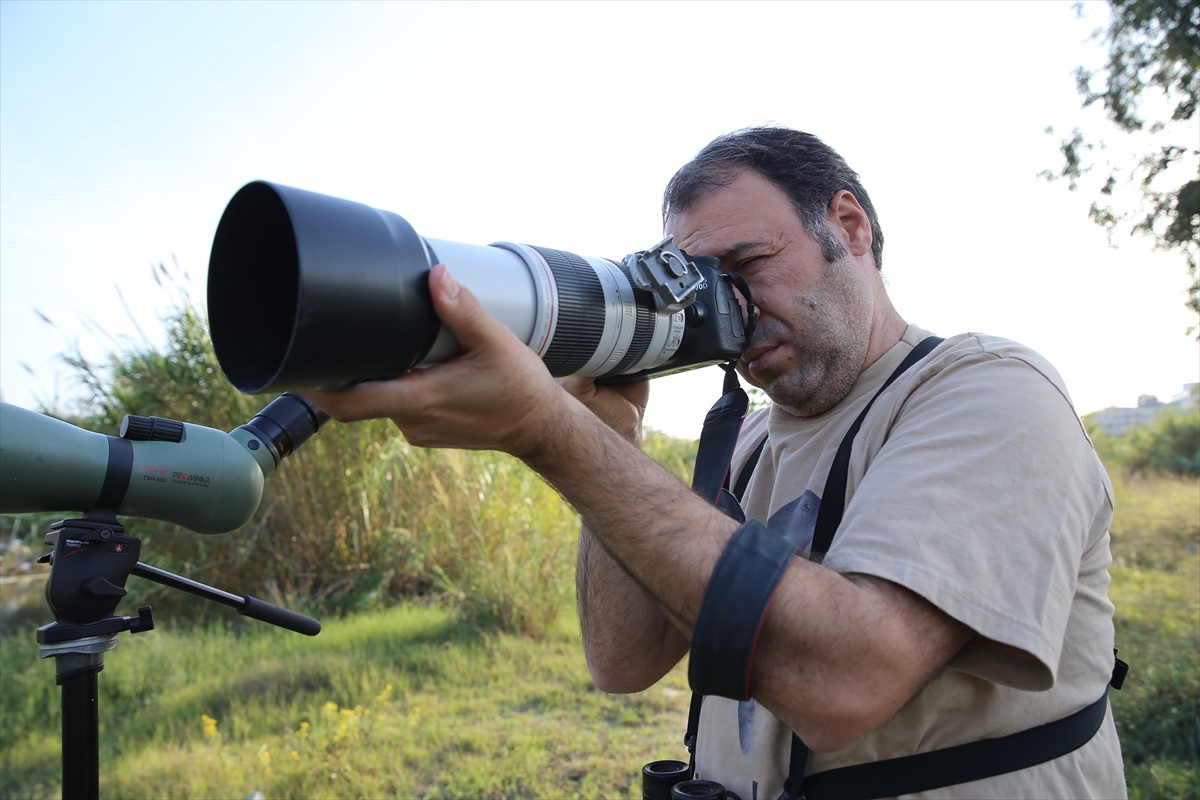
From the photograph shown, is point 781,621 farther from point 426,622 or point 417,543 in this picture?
point 417,543

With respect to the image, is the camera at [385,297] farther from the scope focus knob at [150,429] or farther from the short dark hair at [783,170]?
the scope focus knob at [150,429]

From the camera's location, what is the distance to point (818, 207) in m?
1.59

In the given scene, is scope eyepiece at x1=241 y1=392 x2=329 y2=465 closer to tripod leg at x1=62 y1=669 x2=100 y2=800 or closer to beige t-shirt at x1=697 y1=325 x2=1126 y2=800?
tripod leg at x1=62 y1=669 x2=100 y2=800

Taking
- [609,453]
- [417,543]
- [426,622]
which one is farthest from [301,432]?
[417,543]

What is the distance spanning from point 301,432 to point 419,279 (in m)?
1.02

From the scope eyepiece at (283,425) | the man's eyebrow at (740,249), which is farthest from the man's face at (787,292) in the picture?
the scope eyepiece at (283,425)

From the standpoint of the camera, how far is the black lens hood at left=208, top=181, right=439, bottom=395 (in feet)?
2.58

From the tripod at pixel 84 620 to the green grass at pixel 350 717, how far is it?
69.8 inches

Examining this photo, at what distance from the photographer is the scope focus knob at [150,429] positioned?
153 cm

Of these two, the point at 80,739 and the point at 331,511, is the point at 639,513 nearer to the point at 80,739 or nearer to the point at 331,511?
the point at 80,739

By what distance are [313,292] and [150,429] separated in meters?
1.03

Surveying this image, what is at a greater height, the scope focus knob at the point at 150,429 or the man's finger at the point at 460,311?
the man's finger at the point at 460,311

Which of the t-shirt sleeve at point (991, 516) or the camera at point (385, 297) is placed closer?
the camera at point (385, 297)

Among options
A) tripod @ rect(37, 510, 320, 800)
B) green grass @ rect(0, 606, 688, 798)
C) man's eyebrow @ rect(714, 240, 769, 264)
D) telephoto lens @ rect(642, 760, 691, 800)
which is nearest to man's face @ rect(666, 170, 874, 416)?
man's eyebrow @ rect(714, 240, 769, 264)
